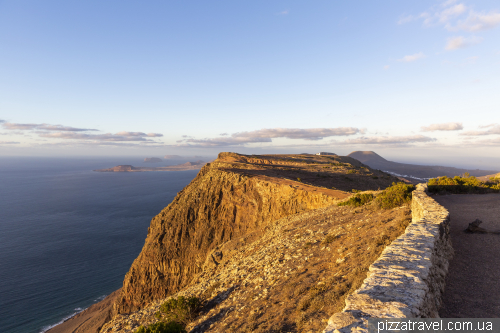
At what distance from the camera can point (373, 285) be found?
15.8ft

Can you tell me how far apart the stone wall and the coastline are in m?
39.0

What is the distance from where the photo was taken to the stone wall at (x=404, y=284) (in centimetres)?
392

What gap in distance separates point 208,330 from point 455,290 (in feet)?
26.3

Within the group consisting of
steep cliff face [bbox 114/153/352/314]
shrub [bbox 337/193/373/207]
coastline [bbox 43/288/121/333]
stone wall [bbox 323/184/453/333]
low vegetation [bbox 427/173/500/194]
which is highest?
low vegetation [bbox 427/173/500/194]

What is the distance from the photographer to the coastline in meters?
32.0

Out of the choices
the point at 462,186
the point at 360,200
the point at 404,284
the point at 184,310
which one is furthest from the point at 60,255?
the point at 462,186

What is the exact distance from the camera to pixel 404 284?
184 inches

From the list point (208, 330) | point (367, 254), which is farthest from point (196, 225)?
point (367, 254)

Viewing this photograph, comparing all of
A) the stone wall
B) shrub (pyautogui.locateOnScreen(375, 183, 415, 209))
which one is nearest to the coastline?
shrub (pyautogui.locateOnScreen(375, 183, 415, 209))

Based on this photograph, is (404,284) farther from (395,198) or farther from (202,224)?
(202,224)

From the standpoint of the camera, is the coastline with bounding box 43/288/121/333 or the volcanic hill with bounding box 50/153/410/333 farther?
the coastline with bounding box 43/288/121/333

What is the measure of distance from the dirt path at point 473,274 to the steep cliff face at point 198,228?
57.1ft

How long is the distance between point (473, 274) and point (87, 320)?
45.9 metres

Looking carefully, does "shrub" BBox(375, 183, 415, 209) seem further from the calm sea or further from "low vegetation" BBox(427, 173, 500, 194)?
the calm sea
